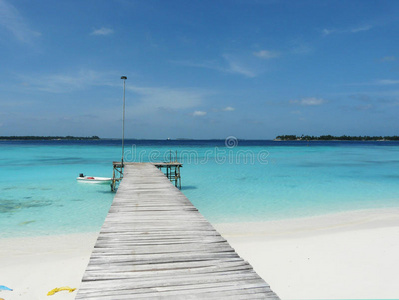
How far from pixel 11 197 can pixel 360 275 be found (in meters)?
17.5

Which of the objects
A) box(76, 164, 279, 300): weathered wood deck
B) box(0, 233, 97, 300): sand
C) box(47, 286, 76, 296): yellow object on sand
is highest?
box(76, 164, 279, 300): weathered wood deck

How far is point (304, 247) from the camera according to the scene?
8.12 m

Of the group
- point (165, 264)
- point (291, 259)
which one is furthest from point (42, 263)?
point (291, 259)

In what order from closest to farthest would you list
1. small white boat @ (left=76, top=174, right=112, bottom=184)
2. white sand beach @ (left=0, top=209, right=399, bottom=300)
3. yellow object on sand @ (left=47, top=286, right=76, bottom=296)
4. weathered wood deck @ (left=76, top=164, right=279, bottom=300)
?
weathered wood deck @ (left=76, top=164, right=279, bottom=300) → yellow object on sand @ (left=47, top=286, right=76, bottom=296) → white sand beach @ (left=0, top=209, right=399, bottom=300) → small white boat @ (left=76, top=174, right=112, bottom=184)

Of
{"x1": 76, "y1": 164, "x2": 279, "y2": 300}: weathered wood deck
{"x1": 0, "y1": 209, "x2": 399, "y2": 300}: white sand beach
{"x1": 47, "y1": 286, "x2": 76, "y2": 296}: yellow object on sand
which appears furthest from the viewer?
{"x1": 0, "y1": 209, "x2": 399, "y2": 300}: white sand beach

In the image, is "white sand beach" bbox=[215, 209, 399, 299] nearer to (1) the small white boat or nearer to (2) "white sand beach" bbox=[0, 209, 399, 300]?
(2) "white sand beach" bbox=[0, 209, 399, 300]

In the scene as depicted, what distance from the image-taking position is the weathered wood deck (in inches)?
115

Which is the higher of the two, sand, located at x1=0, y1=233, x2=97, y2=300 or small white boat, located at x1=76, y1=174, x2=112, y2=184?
small white boat, located at x1=76, y1=174, x2=112, y2=184

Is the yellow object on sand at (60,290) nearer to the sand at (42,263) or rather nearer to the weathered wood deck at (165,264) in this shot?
the sand at (42,263)

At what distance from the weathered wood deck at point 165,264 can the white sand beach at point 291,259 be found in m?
2.13

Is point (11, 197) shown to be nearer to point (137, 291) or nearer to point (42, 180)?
point (42, 180)

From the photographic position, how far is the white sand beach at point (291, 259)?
5.73 meters


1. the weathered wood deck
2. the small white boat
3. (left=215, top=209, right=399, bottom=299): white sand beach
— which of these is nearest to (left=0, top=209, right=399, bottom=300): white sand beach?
(left=215, top=209, right=399, bottom=299): white sand beach

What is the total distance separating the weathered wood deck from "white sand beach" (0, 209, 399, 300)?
2.13 metres
